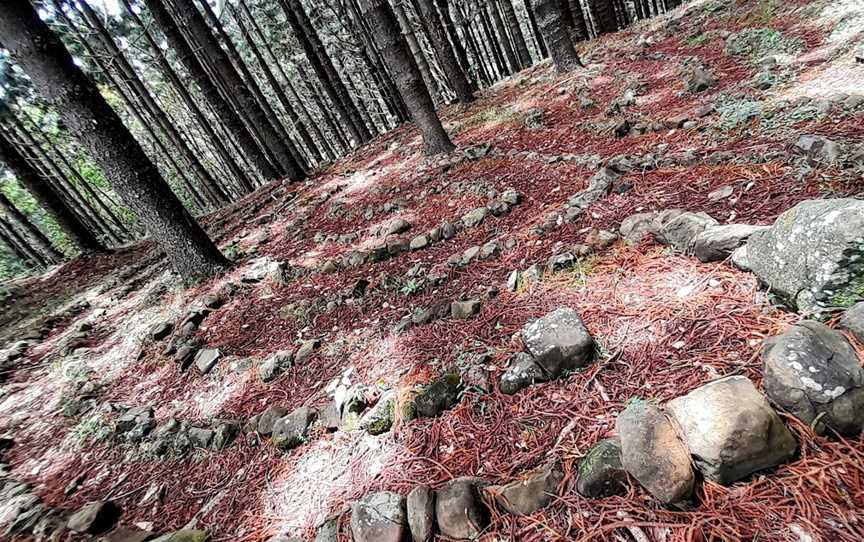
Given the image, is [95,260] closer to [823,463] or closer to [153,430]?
[153,430]

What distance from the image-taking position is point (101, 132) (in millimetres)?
4574

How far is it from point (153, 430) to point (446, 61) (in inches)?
437

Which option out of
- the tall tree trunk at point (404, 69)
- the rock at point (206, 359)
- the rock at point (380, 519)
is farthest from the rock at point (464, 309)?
the tall tree trunk at point (404, 69)

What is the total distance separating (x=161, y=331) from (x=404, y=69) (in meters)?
5.04

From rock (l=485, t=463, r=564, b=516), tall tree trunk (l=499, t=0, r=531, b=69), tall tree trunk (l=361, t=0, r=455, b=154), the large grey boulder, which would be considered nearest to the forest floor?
rock (l=485, t=463, r=564, b=516)

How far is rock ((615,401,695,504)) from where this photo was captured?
4.36 feet

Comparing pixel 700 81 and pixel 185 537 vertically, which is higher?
pixel 700 81

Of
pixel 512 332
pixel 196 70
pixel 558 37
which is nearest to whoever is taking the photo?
pixel 512 332

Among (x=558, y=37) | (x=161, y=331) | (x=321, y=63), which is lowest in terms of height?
(x=161, y=331)

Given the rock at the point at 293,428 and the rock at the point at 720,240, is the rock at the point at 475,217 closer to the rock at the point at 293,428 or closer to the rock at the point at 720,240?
the rock at the point at 720,240

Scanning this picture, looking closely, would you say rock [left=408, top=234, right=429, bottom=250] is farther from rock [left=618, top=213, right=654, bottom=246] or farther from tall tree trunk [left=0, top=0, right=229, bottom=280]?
tall tree trunk [left=0, top=0, right=229, bottom=280]

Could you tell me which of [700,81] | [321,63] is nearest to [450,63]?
[321,63]

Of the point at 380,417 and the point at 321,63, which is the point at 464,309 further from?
the point at 321,63

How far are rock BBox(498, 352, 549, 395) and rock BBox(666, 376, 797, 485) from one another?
0.73 m
